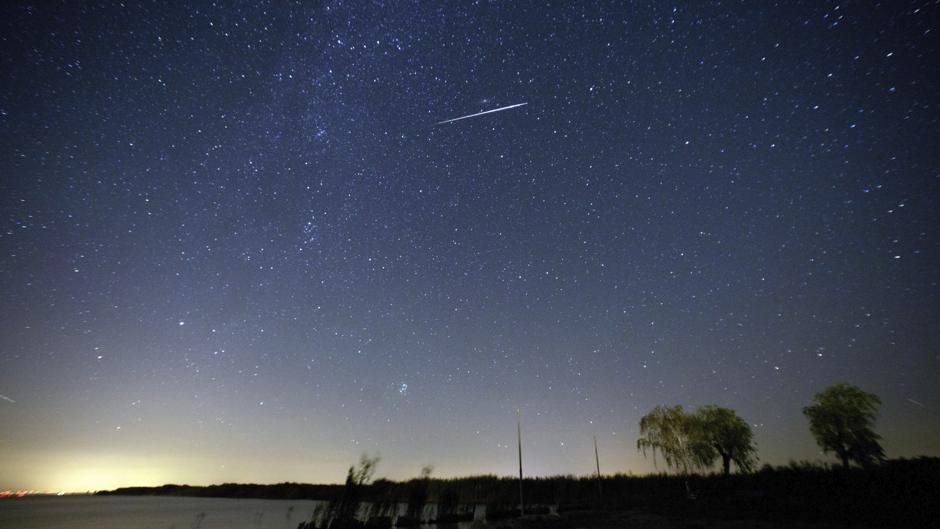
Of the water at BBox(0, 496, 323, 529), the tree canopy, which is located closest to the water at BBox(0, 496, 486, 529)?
the water at BBox(0, 496, 323, 529)

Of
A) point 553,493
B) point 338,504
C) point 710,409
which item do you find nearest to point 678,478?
point 710,409

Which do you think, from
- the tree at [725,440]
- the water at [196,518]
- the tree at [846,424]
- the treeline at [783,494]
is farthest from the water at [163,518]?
the tree at [846,424]

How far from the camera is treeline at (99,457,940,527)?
2112 cm

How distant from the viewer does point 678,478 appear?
42.6 meters

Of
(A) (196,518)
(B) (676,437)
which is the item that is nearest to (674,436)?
(B) (676,437)

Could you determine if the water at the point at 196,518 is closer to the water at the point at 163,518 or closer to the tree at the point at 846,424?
the water at the point at 163,518

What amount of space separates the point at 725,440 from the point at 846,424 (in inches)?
357

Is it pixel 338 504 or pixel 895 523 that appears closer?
pixel 895 523

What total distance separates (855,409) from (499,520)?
3092 cm

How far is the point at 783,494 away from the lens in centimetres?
2941

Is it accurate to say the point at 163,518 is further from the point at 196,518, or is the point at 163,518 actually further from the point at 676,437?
the point at 676,437

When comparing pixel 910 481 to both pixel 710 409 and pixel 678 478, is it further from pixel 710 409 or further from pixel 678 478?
pixel 678 478

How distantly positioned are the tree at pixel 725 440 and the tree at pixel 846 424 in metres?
5.33

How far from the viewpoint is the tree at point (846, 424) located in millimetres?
32594
